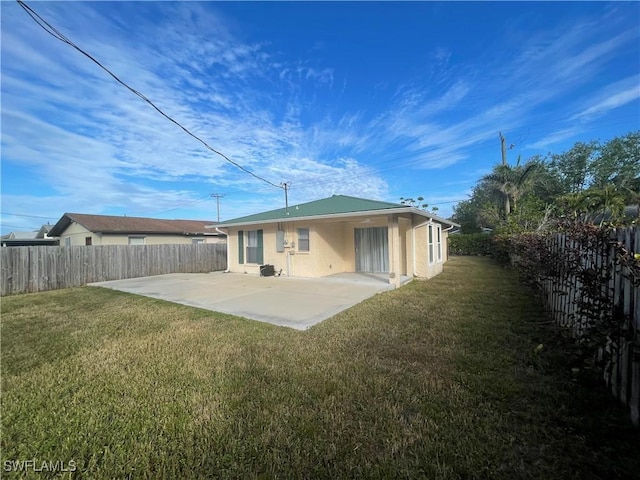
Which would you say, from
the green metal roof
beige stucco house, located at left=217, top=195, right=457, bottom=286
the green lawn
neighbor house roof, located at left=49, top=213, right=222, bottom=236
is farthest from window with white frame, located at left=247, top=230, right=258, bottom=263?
the green lawn

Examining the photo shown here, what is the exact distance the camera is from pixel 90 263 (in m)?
12.4

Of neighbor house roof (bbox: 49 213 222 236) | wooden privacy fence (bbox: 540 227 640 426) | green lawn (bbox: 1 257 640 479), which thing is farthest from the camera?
neighbor house roof (bbox: 49 213 222 236)

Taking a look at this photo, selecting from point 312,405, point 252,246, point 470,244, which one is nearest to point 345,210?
point 252,246

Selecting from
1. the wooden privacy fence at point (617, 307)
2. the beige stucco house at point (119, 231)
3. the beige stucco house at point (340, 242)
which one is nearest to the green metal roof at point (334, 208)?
the beige stucco house at point (340, 242)

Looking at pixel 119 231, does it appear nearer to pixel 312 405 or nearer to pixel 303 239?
pixel 303 239

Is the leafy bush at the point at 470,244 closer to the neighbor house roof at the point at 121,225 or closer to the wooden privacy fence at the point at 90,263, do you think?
the wooden privacy fence at the point at 90,263

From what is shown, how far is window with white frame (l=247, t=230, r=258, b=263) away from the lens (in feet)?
45.4

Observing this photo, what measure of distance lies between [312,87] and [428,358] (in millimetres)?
11771

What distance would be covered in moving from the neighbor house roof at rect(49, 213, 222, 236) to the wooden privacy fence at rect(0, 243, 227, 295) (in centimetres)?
310

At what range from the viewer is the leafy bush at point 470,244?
73.3ft

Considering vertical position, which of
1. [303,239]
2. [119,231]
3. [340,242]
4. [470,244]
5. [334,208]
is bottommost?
[470,244]

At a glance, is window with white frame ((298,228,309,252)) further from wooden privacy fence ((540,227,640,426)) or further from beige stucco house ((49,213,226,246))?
wooden privacy fence ((540,227,640,426))

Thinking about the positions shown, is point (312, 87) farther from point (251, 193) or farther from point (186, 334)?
point (251, 193)

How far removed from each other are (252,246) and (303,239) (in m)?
3.42
